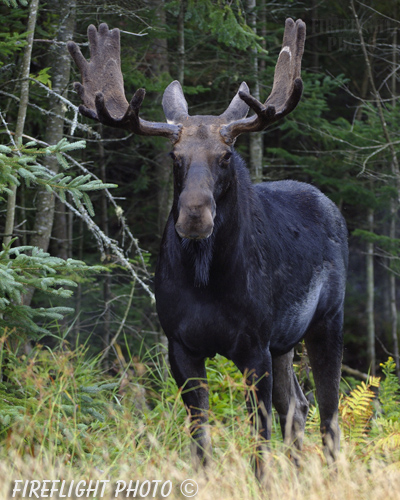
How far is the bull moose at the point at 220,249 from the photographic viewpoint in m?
4.20

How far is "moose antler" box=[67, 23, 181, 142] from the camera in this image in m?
4.40

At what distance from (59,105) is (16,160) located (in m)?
3.36

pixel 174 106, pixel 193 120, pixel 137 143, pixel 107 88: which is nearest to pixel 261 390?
pixel 193 120

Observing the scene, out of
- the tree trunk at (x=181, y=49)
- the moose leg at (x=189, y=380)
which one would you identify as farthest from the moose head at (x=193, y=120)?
the tree trunk at (x=181, y=49)

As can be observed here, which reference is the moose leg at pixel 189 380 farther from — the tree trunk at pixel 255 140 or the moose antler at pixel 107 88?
the tree trunk at pixel 255 140

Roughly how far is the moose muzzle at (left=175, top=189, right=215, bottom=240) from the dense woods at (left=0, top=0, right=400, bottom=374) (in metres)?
1.05

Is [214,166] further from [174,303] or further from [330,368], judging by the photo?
[330,368]

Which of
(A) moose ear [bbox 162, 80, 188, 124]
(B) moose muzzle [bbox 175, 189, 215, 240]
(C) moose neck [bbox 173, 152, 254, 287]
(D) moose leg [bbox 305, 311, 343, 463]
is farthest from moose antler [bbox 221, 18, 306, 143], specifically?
(D) moose leg [bbox 305, 311, 343, 463]

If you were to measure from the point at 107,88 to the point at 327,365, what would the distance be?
9.18 ft

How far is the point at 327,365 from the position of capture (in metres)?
5.50

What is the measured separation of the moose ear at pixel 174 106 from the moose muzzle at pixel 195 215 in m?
0.80

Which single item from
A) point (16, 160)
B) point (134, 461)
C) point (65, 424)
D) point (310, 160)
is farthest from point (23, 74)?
point (310, 160)

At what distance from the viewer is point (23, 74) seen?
6.36 m

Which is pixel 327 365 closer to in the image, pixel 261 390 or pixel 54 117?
pixel 261 390
